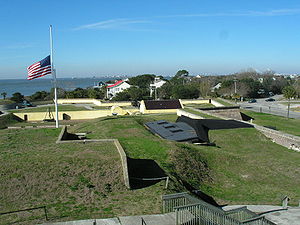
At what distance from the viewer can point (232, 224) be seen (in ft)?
29.9

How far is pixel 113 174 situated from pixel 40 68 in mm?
12601

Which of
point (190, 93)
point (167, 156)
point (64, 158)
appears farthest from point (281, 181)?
point (190, 93)

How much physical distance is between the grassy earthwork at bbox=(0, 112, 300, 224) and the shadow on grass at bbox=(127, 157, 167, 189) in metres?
0.38

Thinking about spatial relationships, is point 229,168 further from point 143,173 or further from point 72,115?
point 72,115

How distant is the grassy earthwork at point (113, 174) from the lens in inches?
442

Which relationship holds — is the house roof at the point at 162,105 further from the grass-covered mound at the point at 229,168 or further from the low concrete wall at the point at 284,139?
the grass-covered mound at the point at 229,168

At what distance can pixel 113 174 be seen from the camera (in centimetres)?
1301

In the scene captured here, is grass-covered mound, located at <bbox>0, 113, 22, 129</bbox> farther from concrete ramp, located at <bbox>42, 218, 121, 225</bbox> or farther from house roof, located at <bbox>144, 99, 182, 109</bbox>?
concrete ramp, located at <bbox>42, 218, 121, 225</bbox>

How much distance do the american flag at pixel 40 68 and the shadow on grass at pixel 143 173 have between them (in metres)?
11.1

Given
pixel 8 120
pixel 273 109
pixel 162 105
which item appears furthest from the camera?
pixel 273 109

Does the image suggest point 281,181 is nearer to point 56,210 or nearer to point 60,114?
point 56,210

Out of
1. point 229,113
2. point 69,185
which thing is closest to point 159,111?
point 229,113

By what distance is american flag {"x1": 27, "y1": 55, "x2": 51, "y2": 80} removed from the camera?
22000mm

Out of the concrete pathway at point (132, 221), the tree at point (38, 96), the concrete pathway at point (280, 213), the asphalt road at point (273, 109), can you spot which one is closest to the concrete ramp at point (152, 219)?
the concrete pathway at point (132, 221)
